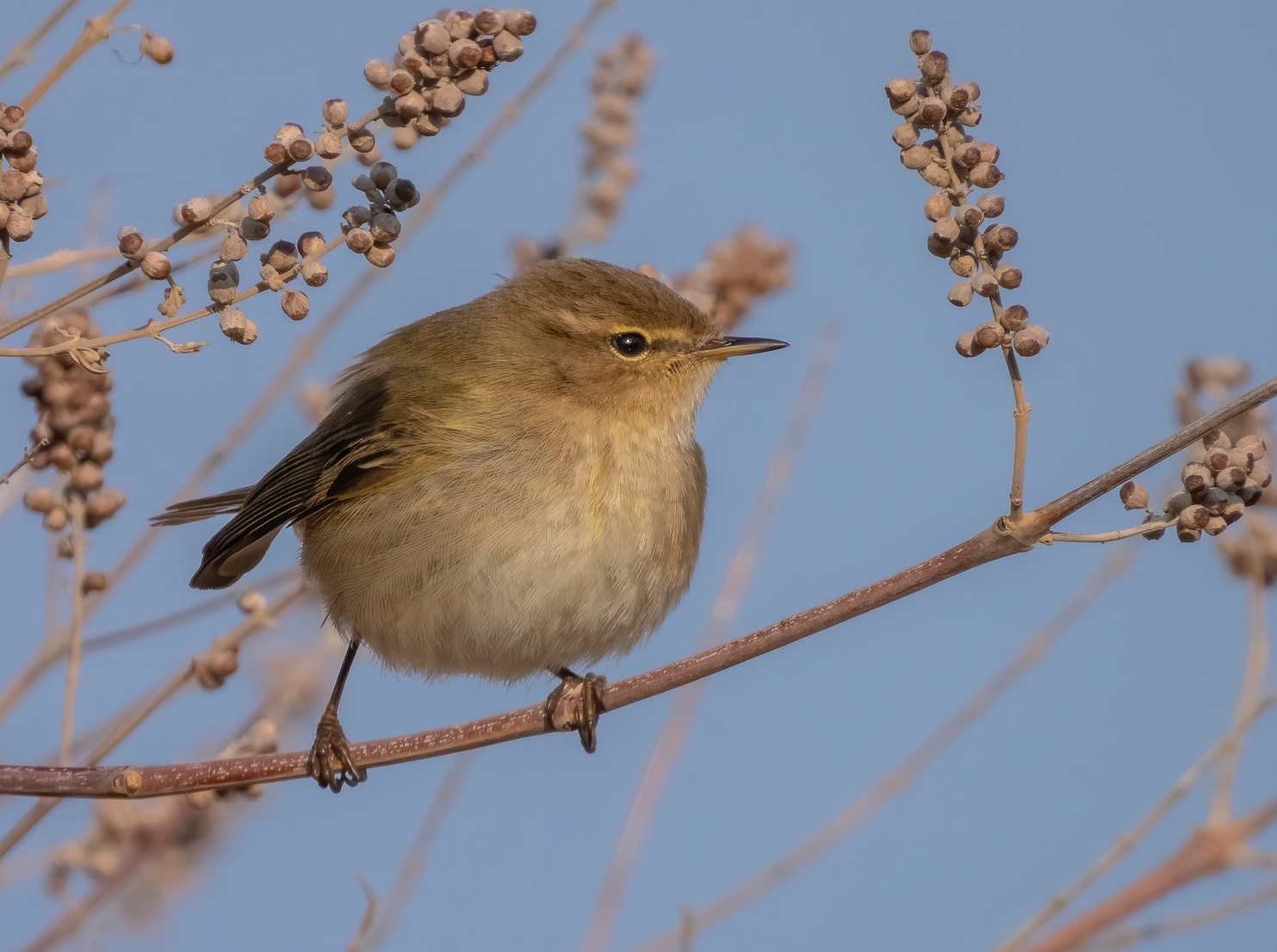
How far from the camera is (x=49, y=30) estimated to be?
8.71 ft

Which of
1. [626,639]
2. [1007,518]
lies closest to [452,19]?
[1007,518]

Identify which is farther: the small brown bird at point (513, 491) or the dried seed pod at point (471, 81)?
the small brown bird at point (513, 491)

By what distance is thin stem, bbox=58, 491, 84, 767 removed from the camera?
2797 millimetres

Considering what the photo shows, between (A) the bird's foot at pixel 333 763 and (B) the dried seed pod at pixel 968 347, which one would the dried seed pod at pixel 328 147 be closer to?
(B) the dried seed pod at pixel 968 347

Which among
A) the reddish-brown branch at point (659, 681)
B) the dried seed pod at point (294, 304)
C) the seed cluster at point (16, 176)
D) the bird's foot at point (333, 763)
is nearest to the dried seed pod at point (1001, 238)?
the reddish-brown branch at point (659, 681)

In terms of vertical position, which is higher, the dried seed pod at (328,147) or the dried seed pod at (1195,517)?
the dried seed pod at (1195,517)

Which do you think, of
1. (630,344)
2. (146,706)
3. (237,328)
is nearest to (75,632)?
(146,706)

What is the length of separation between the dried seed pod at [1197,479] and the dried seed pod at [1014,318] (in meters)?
0.35

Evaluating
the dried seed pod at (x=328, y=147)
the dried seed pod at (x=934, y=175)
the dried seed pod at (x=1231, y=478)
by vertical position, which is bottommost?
the dried seed pod at (x=328, y=147)

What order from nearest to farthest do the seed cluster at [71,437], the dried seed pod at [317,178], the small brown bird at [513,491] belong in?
the dried seed pod at [317,178] < the seed cluster at [71,437] < the small brown bird at [513,491]

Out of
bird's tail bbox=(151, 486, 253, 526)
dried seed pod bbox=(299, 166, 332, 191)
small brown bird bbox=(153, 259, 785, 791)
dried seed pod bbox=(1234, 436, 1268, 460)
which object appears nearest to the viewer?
dried seed pod bbox=(1234, 436, 1268, 460)

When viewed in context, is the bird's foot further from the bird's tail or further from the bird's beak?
the bird's beak

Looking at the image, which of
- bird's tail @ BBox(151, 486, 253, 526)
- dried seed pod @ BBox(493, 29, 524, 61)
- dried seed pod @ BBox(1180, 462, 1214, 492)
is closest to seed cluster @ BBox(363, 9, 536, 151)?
dried seed pod @ BBox(493, 29, 524, 61)

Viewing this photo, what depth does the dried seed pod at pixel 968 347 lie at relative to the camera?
2.27m
